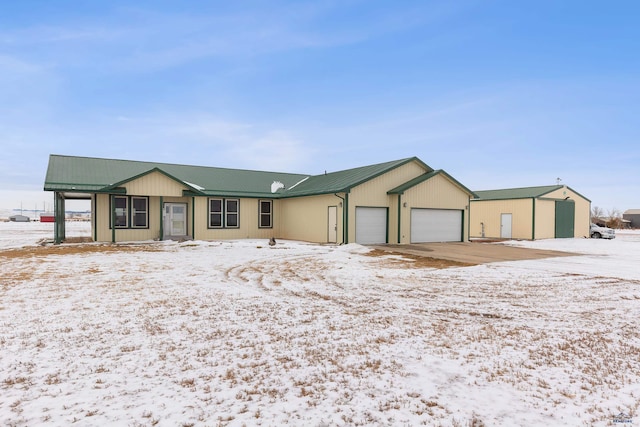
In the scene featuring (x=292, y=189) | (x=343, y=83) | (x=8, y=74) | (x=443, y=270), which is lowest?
(x=443, y=270)

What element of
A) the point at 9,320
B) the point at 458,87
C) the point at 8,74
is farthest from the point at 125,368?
the point at 458,87

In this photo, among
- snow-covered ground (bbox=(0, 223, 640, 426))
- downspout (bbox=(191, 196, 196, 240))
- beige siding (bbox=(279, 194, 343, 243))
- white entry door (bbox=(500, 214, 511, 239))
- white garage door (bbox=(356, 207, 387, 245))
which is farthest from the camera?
white entry door (bbox=(500, 214, 511, 239))

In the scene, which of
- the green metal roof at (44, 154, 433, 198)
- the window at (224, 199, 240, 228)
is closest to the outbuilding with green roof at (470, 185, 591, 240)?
the green metal roof at (44, 154, 433, 198)

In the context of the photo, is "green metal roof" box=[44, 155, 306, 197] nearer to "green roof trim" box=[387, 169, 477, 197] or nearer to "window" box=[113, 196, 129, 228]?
"window" box=[113, 196, 129, 228]

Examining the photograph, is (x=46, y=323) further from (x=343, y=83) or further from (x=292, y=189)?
(x=343, y=83)

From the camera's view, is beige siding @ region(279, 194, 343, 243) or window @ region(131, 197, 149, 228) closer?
window @ region(131, 197, 149, 228)

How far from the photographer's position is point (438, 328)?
5793 mm

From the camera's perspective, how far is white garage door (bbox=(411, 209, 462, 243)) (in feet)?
73.8

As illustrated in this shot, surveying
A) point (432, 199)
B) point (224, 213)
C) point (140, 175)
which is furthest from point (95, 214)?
point (432, 199)

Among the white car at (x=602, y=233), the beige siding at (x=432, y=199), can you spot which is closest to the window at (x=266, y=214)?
the beige siding at (x=432, y=199)

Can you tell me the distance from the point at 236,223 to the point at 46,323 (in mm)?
18500

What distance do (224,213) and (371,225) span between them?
9493 millimetres

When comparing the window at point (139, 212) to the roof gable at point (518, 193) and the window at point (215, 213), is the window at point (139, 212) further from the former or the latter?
the roof gable at point (518, 193)

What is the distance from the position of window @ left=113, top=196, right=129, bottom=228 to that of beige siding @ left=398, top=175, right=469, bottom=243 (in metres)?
15.4
